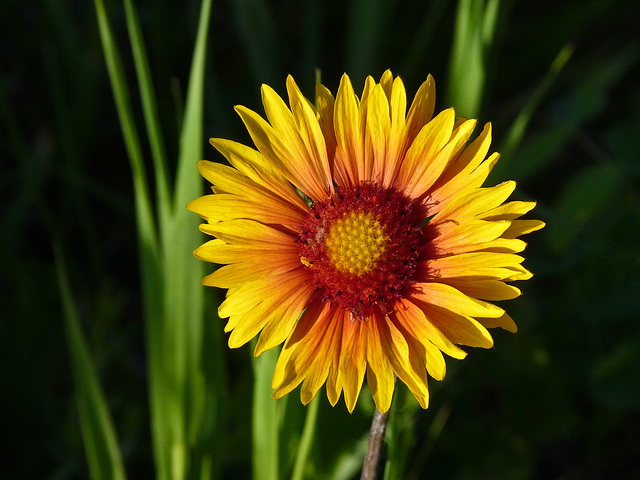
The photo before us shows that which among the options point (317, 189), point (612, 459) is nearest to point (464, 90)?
point (317, 189)

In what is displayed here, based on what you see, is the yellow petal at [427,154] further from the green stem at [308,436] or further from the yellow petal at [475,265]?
the green stem at [308,436]

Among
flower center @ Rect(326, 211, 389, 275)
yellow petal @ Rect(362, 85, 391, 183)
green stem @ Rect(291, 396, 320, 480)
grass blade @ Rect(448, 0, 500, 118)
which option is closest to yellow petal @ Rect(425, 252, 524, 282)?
flower center @ Rect(326, 211, 389, 275)

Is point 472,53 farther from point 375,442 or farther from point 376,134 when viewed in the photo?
point 375,442

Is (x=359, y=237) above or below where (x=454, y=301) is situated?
above

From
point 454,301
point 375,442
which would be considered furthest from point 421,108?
point 375,442

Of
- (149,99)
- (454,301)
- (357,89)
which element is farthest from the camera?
(357,89)

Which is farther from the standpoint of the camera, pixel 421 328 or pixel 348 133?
pixel 348 133
